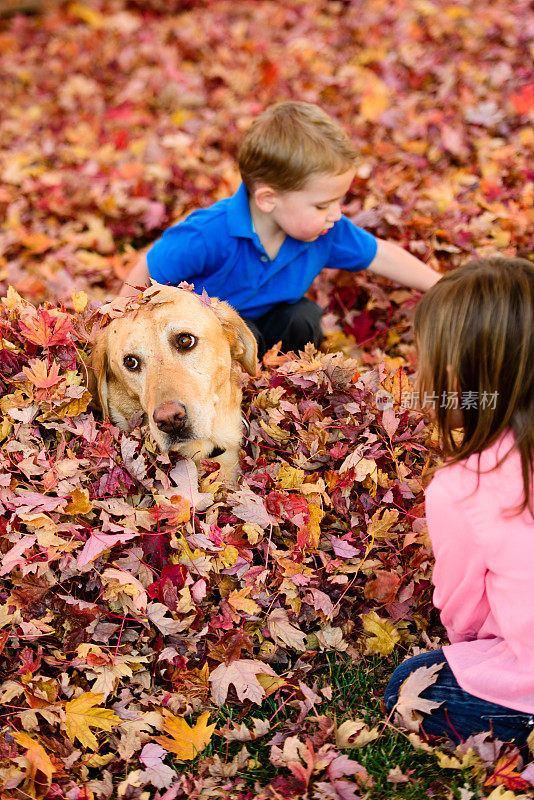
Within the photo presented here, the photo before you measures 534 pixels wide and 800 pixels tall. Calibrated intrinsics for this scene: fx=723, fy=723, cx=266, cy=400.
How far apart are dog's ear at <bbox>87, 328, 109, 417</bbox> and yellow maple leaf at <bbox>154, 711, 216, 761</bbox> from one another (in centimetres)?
120

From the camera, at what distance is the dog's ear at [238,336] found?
2.94m

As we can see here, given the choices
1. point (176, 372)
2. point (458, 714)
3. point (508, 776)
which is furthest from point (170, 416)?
point (508, 776)

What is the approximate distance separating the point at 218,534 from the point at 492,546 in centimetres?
102

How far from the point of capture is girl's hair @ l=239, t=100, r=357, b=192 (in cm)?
327

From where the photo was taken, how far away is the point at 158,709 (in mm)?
2531

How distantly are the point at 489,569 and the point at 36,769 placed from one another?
1.56 m

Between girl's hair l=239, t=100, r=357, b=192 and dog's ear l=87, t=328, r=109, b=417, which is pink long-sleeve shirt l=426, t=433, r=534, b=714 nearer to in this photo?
dog's ear l=87, t=328, r=109, b=417

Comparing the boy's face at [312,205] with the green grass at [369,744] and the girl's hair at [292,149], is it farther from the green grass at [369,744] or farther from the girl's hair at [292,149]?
the green grass at [369,744]

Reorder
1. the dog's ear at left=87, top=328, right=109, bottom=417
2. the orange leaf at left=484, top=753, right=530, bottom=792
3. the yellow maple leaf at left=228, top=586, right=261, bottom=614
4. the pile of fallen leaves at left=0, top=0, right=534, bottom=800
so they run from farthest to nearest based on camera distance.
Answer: the dog's ear at left=87, top=328, right=109, bottom=417 < the yellow maple leaf at left=228, top=586, right=261, bottom=614 < the pile of fallen leaves at left=0, top=0, right=534, bottom=800 < the orange leaf at left=484, top=753, right=530, bottom=792

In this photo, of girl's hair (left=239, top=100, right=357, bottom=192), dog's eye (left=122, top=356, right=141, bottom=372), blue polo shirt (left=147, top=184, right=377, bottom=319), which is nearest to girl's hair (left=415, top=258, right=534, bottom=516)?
dog's eye (left=122, top=356, right=141, bottom=372)

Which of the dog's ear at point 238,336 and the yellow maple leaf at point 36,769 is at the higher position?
the dog's ear at point 238,336

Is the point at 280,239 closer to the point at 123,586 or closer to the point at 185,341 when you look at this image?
the point at 185,341

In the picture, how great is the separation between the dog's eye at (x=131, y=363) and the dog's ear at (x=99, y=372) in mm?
145

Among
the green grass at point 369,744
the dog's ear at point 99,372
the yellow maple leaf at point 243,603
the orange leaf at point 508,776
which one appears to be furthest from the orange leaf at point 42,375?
the orange leaf at point 508,776
